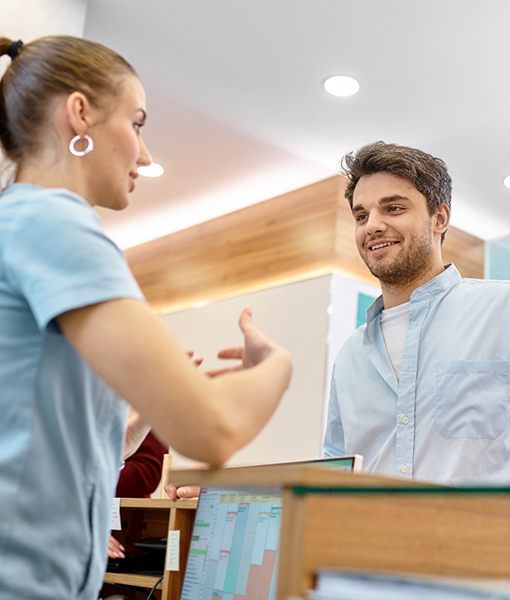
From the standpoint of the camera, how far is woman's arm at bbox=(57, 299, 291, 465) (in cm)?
70

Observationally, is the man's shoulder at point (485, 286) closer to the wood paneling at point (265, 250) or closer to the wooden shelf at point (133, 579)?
the wooden shelf at point (133, 579)

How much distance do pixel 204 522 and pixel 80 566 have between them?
96 centimetres

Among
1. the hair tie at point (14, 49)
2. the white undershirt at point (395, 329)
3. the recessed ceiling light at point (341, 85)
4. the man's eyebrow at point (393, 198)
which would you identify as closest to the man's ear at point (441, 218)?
the man's eyebrow at point (393, 198)

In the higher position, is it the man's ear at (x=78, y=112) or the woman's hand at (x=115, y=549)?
the man's ear at (x=78, y=112)

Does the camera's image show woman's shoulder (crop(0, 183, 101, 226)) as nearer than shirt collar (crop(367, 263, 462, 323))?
Yes

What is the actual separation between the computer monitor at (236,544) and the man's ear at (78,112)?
632mm

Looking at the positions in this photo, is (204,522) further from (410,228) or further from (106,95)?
(106,95)

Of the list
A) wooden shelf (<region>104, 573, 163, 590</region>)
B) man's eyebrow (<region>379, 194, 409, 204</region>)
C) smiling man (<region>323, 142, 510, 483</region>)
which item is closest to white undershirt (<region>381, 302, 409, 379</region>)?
smiling man (<region>323, 142, 510, 483</region>)

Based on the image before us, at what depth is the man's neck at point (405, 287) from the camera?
1.97m

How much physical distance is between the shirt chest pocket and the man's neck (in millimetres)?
269

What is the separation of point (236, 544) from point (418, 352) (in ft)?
2.00

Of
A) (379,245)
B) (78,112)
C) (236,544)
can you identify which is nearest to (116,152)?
(78,112)

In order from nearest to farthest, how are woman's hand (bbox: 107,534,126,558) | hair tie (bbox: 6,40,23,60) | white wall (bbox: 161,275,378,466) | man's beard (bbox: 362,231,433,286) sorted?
hair tie (bbox: 6,40,23,60), man's beard (bbox: 362,231,433,286), woman's hand (bbox: 107,534,126,558), white wall (bbox: 161,275,378,466)

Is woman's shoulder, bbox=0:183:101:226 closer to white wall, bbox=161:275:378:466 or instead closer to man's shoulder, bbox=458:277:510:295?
man's shoulder, bbox=458:277:510:295
